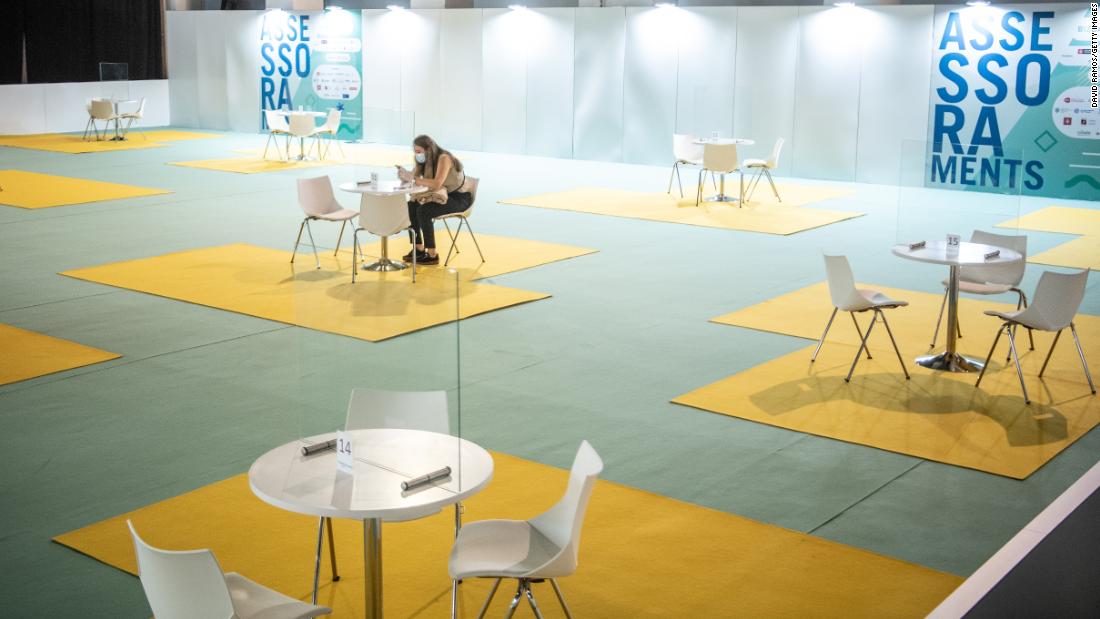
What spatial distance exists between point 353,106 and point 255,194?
7.24 m

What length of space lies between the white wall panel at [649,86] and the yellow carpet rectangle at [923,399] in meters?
9.96

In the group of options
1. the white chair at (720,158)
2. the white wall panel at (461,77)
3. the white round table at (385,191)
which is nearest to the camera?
the white round table at (385,191)

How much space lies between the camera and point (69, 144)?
20.5 meters

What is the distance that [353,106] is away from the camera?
2200 cm

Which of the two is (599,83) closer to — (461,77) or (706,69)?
(706,69)

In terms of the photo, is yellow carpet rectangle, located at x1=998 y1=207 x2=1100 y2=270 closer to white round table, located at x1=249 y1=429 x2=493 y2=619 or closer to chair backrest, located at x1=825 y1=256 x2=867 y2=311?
chair backrest, located at x1=825 y1=256 x2=867 y2=311

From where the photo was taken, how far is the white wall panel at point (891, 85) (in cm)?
1591

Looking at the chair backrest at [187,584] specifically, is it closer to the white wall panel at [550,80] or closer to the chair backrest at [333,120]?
the chair backrest at [333,120]

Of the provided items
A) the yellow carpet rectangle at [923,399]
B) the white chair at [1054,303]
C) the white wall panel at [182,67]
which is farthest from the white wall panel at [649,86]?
the white chair at [1054,303]

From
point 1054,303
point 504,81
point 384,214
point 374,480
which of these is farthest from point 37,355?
point 504,81

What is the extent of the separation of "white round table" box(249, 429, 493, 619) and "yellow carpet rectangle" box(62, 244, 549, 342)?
5.02 ft

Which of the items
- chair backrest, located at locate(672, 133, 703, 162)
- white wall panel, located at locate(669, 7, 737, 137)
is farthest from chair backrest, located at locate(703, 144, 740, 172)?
white wall panel, located at locate(669, 7, 737, 137)

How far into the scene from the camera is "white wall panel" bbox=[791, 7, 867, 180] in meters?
16.6

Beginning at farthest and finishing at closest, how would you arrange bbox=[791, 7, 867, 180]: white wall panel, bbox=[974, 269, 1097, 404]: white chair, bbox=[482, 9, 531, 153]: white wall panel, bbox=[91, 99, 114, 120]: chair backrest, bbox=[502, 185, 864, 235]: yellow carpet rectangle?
bbox=[91, 99, 114, 120]: chair backrest < bbox=[482, 9, 531, 153]: white wall panel < bbox=[791, 7, 867, 180]: white wall panel < bbox=[502, 185, 864, 235]: yellow carpet rectangle < bbox=[974, 269, 1097, 404]: white chair
